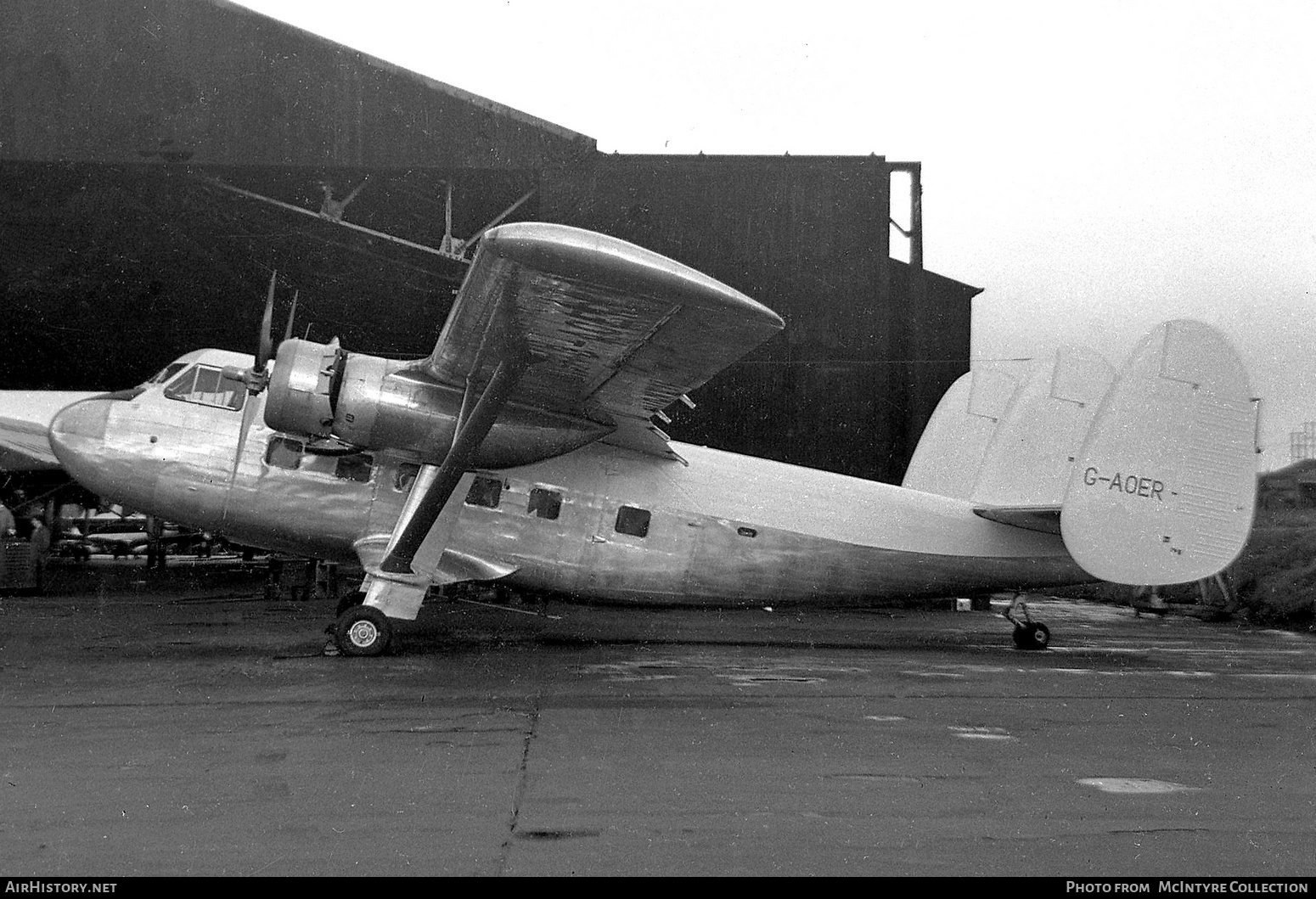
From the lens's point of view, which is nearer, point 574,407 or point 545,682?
point 545,682

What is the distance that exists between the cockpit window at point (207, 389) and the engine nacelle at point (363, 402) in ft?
3.92

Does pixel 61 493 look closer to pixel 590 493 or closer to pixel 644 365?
pixel 590 493

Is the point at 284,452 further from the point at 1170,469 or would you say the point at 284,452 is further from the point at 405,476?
the point at 1170,469

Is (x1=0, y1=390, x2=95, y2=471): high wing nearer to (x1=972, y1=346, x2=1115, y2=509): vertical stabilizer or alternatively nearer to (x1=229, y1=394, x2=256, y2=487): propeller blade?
(x1=229, y1=394, x2=256, y2=487): propeller blade

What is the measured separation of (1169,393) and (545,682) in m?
7.34

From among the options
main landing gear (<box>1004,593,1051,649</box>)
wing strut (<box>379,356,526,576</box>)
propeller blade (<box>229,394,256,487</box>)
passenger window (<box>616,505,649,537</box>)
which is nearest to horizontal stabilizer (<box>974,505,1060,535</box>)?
main landing gear (<box>1004,593,1051,649</box>)

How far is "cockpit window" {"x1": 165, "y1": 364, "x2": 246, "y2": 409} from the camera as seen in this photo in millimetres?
10688

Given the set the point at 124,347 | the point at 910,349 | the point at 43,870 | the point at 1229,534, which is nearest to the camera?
the point at 43,870

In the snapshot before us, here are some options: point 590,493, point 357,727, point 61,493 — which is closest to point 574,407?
point 590,493

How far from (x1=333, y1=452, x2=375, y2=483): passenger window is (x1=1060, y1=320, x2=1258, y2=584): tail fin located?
7619 mm

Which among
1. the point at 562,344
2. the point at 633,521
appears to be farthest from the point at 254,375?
the point at 633,521


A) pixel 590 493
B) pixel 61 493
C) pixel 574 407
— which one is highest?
pixel 574 407

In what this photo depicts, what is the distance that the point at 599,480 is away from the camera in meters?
11.2

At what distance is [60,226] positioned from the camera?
19203 millimetres
